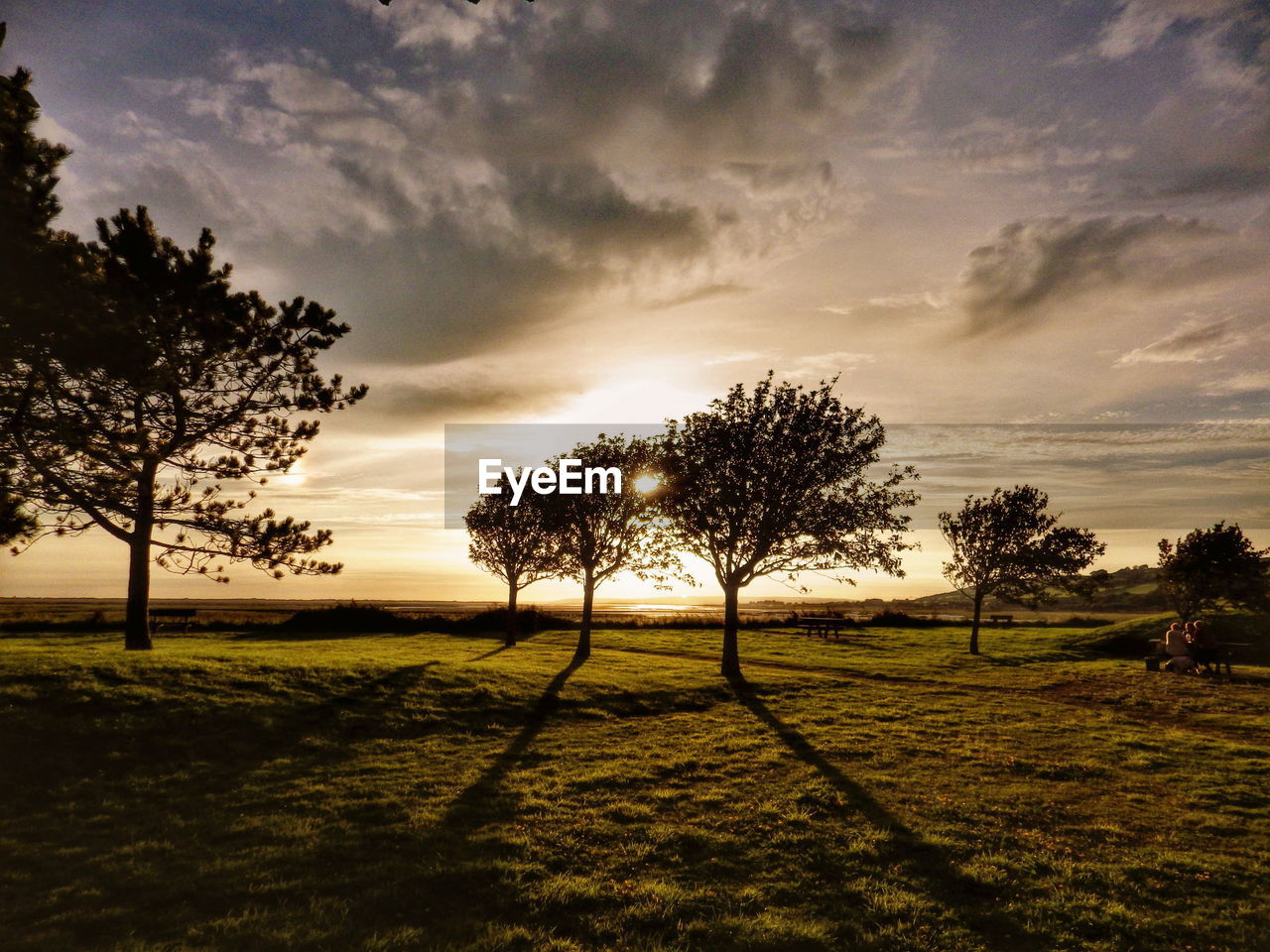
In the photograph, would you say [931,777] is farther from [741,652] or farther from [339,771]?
[741,652]

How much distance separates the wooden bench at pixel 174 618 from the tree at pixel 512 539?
27.1 m

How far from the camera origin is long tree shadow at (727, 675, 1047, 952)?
331 inches

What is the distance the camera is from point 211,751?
15289mm

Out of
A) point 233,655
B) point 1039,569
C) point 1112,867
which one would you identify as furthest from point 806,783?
point 1039,569

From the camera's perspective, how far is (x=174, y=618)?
55.2 meters

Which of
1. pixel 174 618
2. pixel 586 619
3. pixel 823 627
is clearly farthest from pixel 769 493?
pixel 174 618

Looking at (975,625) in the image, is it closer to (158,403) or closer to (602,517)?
(602,517)

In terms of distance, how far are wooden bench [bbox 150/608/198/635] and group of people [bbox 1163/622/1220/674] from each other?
229 ft

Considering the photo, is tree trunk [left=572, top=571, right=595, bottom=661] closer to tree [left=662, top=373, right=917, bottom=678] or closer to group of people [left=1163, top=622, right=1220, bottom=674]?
tree [left=662, top=373, right=917, bottom=678]

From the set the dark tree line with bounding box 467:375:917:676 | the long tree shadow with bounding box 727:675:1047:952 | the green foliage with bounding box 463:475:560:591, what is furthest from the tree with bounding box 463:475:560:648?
the long tree shadow with bounding box 727:675:1047:952

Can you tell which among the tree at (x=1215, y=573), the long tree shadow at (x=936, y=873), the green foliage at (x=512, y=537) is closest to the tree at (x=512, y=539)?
the green foliage at (x=512, y=537)

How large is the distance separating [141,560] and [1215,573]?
6814 cm

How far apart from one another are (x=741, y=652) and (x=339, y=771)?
3329cm

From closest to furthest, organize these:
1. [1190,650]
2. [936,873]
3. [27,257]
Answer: [936,873], [27,257], [1190,650]
